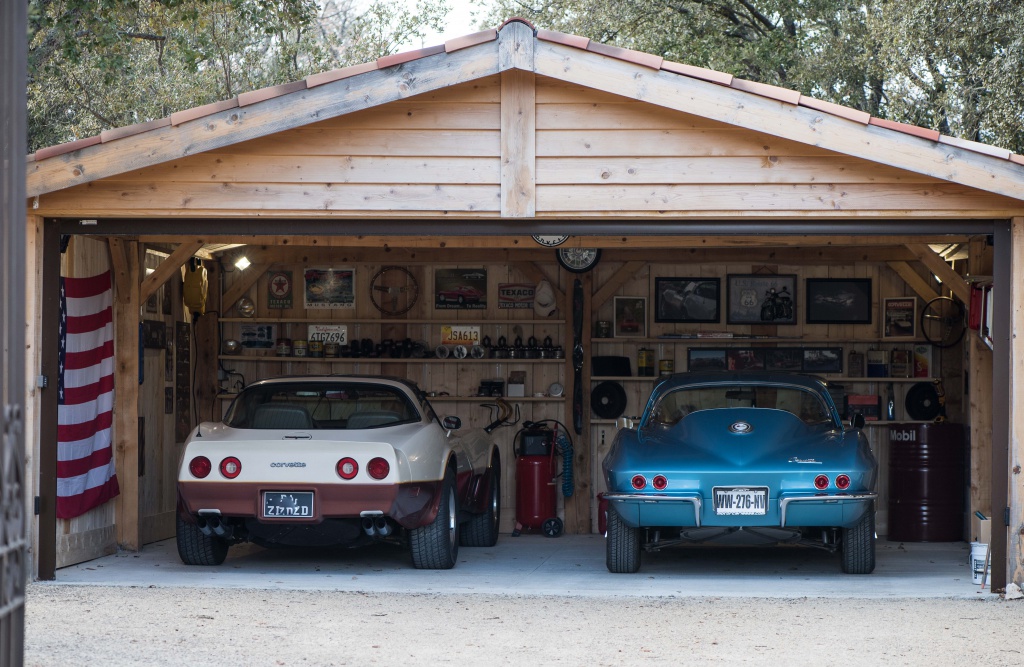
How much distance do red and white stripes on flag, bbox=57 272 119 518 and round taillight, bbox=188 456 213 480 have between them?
117 cm

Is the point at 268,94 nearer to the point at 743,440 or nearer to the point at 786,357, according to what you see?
the point at 743,440

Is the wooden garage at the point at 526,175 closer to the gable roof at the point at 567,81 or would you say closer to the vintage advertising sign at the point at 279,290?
the gable roof at the point at 567,81

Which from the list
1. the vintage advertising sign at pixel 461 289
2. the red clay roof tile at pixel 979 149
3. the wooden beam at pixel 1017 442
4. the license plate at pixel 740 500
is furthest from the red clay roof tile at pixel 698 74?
the vintage advertising sign at pixel 461 289

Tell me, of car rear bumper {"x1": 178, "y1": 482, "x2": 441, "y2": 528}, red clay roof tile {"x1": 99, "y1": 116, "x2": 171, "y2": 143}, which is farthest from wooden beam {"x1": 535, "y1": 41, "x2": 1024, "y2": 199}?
car rear bumper {"x1": 178, "y1": 482, "x2": 441, "y2": 528}

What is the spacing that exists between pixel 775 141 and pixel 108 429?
556cm

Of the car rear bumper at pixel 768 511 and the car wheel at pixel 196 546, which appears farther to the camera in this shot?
the car wheel at pixel 196 546

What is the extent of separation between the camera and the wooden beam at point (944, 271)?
359 inches

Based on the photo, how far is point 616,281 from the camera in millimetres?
11977

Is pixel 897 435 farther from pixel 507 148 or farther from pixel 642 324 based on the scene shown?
pixel 507 148

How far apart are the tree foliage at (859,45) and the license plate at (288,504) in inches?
414

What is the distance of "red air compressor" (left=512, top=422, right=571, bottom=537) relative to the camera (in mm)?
11594

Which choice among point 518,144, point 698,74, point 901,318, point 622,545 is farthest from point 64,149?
point 901,318

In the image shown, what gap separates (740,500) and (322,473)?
2800 mm

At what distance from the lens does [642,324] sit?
12250mm
